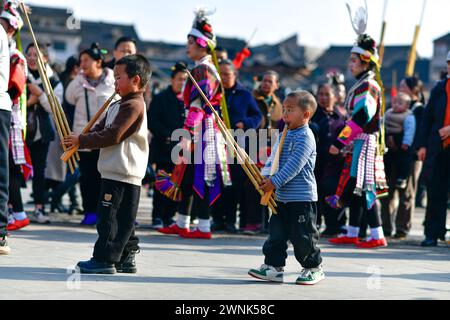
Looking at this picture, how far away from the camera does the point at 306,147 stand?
19.9ft

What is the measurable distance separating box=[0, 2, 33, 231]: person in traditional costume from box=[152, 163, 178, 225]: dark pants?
156 centimetres

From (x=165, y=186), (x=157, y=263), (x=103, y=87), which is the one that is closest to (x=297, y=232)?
(x=157, y=263)

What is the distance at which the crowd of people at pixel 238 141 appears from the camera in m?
8.55

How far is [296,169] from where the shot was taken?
19.7 ft

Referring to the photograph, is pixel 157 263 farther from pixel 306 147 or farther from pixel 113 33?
pixel 113 33

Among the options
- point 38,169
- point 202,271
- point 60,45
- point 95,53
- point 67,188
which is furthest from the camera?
point 60,45

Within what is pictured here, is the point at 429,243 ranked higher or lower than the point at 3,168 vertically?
lower

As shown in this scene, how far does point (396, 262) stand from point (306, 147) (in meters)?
1.87

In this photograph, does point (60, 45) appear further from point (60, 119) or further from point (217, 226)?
point (60, 119)

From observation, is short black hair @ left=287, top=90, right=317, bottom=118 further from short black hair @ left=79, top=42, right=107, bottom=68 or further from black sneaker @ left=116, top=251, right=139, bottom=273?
short black hair @ left=79, top=42, right=107, bottom=68

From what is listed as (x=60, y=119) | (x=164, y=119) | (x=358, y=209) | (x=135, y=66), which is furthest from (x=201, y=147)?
A: (x=135, y=66)

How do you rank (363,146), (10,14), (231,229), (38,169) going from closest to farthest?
(10,14)
(363,146)
(38,169)
(231,229)

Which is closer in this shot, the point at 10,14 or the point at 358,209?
the point at 10,14

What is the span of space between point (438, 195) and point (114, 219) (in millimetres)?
4091
